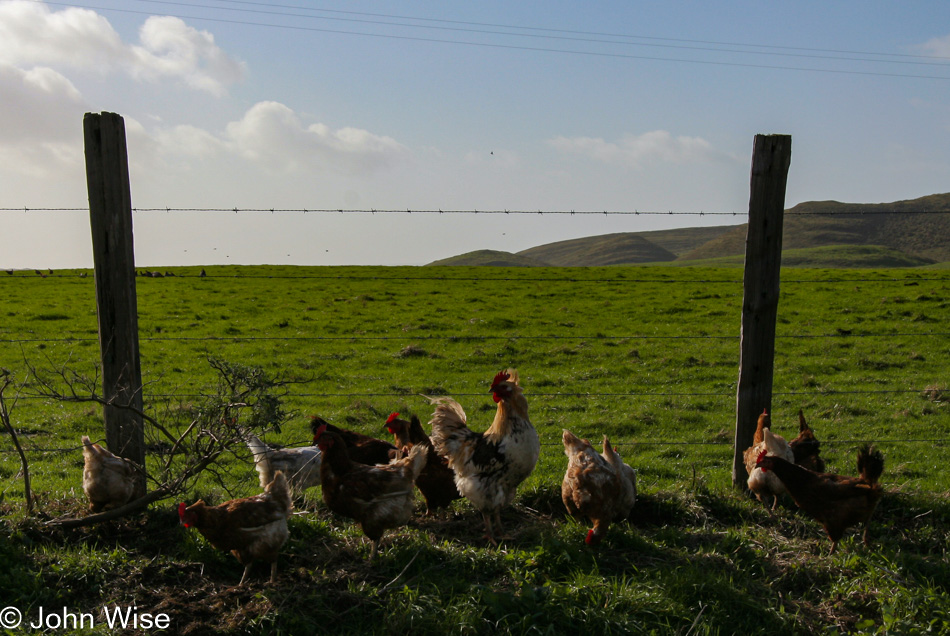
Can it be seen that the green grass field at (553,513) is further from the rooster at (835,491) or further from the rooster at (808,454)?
the rooster at (808,454)

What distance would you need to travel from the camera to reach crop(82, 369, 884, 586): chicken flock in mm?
4559

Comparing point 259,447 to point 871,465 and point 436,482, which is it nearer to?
point 436,482

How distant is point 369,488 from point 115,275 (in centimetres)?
283

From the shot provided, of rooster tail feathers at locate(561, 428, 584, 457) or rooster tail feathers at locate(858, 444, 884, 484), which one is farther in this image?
rooster tail feathers at locate(561, 428, 584, 457)

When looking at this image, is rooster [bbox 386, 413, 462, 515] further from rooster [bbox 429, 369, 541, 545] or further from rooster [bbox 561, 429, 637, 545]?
rooster [bbox 561, 429, 637, 545]

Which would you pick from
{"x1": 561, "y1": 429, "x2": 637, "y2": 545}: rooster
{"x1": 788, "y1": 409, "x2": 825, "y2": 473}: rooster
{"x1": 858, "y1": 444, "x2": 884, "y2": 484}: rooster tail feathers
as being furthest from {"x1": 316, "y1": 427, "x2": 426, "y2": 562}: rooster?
{"x1": 788, "y1": 409, "x2": 825, "y2": 473}: rooster

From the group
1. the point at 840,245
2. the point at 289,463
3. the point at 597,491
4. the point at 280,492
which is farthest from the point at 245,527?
the point at 840,245

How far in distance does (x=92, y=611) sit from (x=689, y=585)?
3836 mm

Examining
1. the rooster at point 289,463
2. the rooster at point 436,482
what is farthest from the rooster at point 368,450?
the rooster at point 289,463

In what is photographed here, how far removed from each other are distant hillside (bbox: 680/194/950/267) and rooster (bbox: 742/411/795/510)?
142m

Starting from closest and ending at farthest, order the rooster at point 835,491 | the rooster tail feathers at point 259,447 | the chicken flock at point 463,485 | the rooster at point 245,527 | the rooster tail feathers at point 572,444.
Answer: the rooster at point 245,527 → the chicken flock at point 463,485 → the rooster at point 835,491 → the rooster tail feathers at point 572,444 → the rooster tail feathers at point 259,447

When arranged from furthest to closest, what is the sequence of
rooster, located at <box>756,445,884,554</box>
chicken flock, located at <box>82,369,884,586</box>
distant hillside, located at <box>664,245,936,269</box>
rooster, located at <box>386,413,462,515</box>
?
1. distant hillside, located at <box>664,245,936,269</box>
2. rooster, located at <box>386,413,462,515</box>
3. rooster, located at <box>756,445,884,554</box>
4. chicken flock, located at <box>82,369,884,586</box>

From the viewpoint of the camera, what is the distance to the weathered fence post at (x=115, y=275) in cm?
531

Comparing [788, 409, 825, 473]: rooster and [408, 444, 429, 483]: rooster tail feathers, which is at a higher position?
[408, 444, 429, 483]: rooster tail feathers
